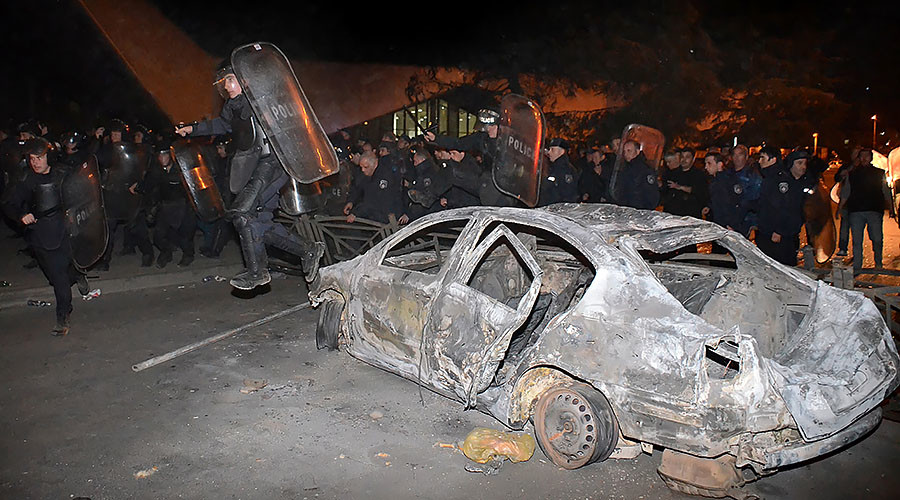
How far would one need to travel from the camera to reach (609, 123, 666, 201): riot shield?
930 centimetres

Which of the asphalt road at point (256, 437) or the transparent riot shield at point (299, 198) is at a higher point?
the transparent riot shield at point (299, 198)

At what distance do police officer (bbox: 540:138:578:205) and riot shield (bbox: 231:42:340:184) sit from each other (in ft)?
12.5

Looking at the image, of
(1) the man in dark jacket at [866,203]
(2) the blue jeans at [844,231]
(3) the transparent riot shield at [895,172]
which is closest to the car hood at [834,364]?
(1) the man in dark jacket at [866,203]

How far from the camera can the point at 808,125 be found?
17.9 m

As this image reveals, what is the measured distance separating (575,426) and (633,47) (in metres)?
13.7

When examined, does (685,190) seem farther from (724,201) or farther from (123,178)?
(123,178)

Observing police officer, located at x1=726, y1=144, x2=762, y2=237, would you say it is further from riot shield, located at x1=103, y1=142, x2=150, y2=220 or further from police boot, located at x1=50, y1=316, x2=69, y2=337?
riot shield, located at x1=103, y1=142, x2=150, y2=220

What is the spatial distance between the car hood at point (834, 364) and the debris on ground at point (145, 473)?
143 inches

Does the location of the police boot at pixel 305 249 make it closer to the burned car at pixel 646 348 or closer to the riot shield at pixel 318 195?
the riot shield at pixel 318 195

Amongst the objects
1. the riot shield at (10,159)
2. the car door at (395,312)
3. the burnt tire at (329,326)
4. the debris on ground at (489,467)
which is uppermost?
the riot shield at (10,159)

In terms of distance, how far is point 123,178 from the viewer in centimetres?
985

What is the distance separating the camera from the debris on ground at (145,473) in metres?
4.07

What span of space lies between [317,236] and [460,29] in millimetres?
10241

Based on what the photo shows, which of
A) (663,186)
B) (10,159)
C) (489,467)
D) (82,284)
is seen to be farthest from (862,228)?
(10,159)
